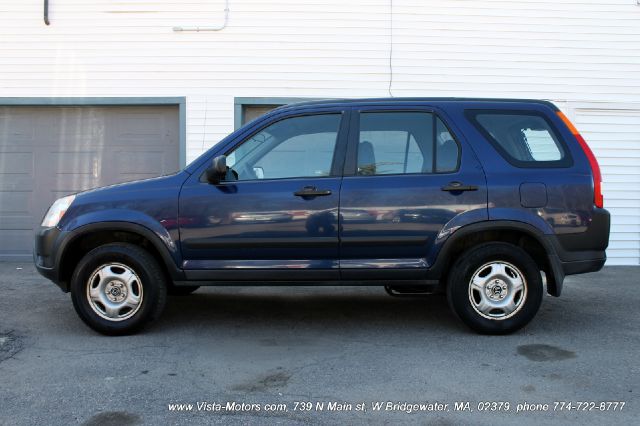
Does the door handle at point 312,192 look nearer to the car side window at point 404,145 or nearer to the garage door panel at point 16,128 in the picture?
the car side window at point 404,145

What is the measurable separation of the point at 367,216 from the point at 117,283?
6.82 ft

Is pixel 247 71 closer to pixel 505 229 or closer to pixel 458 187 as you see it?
pixel 458 187

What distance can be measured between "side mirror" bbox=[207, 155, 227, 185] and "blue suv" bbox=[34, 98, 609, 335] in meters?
0.01

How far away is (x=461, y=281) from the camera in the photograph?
4.57 meters

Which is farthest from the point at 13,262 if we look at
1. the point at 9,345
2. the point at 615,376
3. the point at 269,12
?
the point at 615,376

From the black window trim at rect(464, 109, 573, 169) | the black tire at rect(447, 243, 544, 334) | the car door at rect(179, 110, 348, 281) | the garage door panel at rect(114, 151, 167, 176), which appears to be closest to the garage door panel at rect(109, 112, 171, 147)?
the garage door panel at rect(114, 151, 167, 176)

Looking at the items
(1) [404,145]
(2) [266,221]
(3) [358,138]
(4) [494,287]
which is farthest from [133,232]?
(4) [494,287]

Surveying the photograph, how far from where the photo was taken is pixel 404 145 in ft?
15.5

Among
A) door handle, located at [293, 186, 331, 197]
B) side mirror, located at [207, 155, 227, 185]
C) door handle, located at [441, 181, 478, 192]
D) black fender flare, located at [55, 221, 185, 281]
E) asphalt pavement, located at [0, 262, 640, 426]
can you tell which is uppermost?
side mirror, located at [207, 155, 227, 185]

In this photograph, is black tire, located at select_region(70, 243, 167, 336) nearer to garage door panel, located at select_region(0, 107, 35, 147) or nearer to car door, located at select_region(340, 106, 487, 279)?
car door, located at select_region(340, 106, 487, 279)

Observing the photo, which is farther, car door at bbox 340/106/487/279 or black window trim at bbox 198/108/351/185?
black window trim at bbox 198/108/351/185

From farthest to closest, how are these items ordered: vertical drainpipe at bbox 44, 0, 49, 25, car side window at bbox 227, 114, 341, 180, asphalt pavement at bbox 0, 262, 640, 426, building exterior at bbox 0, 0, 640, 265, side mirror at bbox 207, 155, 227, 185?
building exterior at bbox 0, 0, 640, 265, vertical drainpipe at bbox 44, 0, 49, 25, car side window at bbox 227, 114, 341, 180, side mirror at bbox 207, 155, 227, 185, asphalt pavement at bbox 0, 262, 640, 426

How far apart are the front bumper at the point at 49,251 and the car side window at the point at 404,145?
2494 millimetres

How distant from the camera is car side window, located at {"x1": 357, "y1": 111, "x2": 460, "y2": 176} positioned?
4.64 meters
